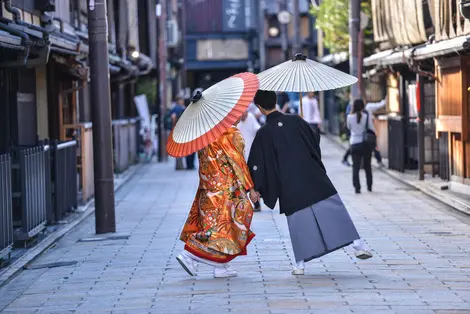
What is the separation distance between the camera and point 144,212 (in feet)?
60.4

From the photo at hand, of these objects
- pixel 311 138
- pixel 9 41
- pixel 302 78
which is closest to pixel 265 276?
pixel 311 138

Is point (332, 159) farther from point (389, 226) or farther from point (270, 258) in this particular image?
point (270, 258)

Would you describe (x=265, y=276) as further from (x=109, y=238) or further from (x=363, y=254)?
(x=109, y=238)

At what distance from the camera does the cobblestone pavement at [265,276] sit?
8930 millimetres

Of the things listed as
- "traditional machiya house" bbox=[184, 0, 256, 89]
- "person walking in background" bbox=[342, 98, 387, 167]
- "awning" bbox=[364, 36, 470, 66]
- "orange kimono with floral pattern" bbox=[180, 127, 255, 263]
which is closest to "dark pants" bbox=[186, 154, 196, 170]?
"person walking in background" bbox=[342, 98, 387, 167]

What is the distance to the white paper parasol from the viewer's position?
10719 mm

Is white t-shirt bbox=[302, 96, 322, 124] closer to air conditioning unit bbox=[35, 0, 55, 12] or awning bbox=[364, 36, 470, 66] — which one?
awning bbox=[364, 36, 470, 66]

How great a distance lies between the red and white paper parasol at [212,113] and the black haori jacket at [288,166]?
0.49m

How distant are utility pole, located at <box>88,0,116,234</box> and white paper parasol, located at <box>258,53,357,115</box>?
4559 mm

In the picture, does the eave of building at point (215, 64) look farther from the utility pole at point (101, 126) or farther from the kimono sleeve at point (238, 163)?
the kimono sleeve at point (238, 163)

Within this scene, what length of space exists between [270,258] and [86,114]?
13.4 m

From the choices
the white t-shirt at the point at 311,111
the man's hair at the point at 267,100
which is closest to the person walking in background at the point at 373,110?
the white t-shirt at the point at 311,111

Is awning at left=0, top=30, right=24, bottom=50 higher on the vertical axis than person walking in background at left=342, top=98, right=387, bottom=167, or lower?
higher

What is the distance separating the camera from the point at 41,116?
20.0 metres
